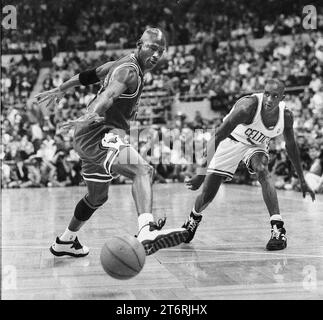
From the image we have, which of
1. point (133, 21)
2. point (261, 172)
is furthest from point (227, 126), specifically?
point (133, 21)

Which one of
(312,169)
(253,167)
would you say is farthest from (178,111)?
(253,167)

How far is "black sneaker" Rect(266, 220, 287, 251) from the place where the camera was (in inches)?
209

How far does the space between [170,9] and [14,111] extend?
9052mm

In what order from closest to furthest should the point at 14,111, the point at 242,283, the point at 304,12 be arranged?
1. the point at 242,283
2. the point at 14,111
3. the point at 304,12

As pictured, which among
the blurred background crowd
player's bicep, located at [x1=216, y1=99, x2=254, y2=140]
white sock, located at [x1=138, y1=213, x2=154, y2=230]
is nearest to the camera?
white sock, located at [x1=138, y1=213, x2=154, y2=230]

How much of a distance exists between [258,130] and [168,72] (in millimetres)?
14922

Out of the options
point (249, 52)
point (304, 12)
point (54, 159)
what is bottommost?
point (54, 159)

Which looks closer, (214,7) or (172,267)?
(172,267)

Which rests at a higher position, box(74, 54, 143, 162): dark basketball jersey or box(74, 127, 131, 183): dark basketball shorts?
box(74, 54, 143, 162): dark basketball jersey

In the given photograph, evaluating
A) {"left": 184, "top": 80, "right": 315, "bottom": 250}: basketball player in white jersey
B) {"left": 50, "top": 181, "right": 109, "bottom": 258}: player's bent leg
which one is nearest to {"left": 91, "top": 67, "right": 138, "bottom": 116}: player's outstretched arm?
{"left": 50, "top": 181, "right": 109, "bottom": 258}: player's bent leg

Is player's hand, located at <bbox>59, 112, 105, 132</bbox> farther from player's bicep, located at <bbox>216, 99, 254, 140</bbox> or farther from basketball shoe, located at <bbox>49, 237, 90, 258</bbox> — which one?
player's bicep, located at <bbox>216, 99, 254, 140</bbox>

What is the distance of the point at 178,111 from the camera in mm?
18891

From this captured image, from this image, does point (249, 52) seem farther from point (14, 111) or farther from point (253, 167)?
point (253, 167)

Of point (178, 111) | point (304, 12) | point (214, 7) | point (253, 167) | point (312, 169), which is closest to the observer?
point (253, 167)
